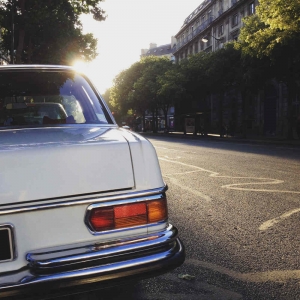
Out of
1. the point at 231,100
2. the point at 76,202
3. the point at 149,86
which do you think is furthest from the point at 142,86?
the point at 76,202

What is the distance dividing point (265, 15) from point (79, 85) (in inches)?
630

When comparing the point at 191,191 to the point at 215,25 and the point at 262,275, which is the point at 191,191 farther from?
the point at 215,25

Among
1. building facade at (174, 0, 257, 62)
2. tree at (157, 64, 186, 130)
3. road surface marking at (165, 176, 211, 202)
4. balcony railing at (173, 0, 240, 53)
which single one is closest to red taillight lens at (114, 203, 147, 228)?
road surface marking at (165, 176, 211, 202)

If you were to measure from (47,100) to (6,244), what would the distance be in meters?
1.59

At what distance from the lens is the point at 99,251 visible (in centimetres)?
182

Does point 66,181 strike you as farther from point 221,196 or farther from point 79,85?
point 221,196

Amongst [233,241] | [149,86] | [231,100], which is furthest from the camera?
[149,86]

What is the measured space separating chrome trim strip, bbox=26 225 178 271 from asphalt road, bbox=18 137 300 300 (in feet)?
0.70

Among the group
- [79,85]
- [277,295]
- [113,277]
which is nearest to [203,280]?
[277,295]

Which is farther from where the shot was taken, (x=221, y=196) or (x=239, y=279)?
(x=221, y=196)

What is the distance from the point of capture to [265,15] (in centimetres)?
1680

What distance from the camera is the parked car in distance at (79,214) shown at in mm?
1681

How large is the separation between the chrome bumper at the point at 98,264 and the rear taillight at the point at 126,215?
81 millimetres

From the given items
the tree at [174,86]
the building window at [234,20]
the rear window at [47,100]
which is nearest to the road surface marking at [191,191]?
the rear window at [47,100]
